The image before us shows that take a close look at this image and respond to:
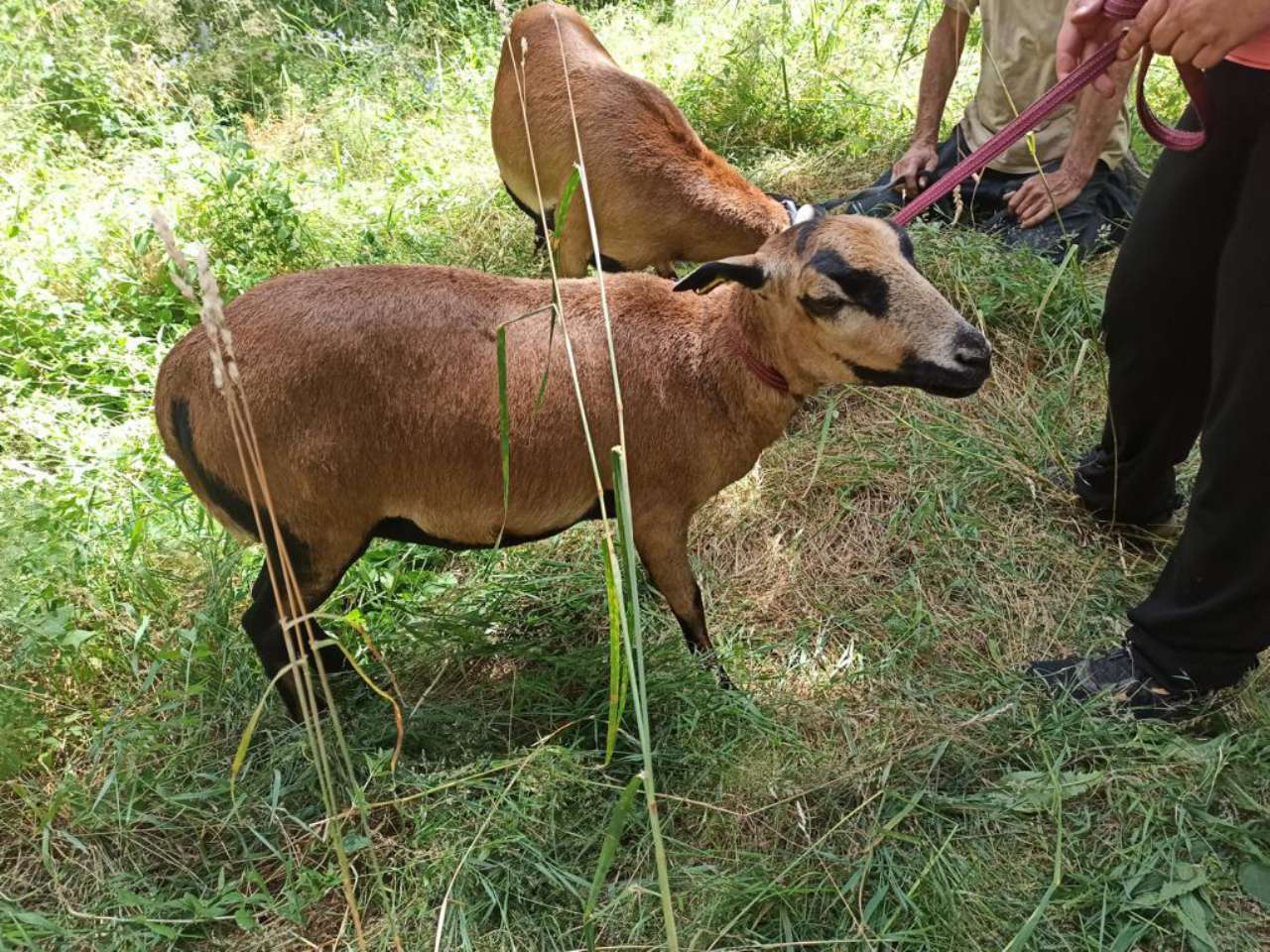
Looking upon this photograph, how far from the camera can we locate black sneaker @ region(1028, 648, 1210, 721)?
284 centimetres

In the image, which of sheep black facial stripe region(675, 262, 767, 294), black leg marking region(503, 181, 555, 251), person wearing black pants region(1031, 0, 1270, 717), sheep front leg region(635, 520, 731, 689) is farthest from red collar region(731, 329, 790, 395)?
black leg marking region(503, 181, 555, 251)

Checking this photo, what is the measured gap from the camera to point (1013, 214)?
16.4 feet

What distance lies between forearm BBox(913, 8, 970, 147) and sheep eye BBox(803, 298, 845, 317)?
10.5 feet

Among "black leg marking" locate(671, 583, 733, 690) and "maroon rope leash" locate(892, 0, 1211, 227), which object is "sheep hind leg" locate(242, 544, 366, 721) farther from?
"maroon rope leash" locate(892, 0, 1211, 227)

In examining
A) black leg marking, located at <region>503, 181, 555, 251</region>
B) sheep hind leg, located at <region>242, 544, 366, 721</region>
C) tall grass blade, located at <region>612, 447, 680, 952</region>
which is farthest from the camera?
black leg marking, located at <region>503, 181, 555, 251</region>

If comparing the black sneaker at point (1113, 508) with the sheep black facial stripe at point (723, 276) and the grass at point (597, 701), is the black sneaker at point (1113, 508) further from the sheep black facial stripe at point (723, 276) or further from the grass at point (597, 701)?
the sheep black facial stripe at point (723, 276)

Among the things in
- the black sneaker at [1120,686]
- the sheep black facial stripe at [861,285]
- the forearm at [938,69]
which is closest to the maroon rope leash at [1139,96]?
the sheep black facial stripe at [861,285]

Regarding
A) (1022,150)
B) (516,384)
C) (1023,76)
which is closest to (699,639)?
(516,384)

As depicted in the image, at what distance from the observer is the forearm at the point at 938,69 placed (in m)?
5.09

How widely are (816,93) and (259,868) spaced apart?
234 inches

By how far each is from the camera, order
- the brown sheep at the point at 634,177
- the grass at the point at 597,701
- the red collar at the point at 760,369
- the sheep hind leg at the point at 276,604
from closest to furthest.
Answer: the grass at the point at 597,701
the sheep hind leg at the point at 276,604
the red collar at the point at 760,369
the brown sheep at the point at 634,177

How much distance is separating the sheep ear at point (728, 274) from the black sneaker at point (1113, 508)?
1670 mm

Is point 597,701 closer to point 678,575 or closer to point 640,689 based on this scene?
point 678,575

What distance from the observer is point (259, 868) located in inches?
108
